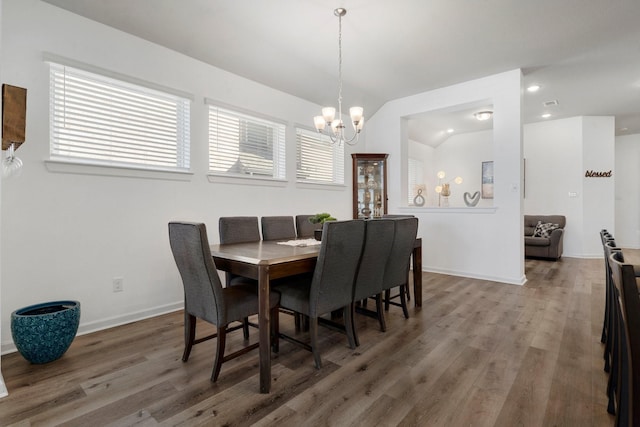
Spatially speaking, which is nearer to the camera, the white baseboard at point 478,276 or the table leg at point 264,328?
the table leg at point 264,328

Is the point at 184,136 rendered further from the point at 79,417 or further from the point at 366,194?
the point at 366,194

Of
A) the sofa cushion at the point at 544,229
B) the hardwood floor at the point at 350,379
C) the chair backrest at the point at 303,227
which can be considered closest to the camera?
the hardwood floor at the point at 350,379

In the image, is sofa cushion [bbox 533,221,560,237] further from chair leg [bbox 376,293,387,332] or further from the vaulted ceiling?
chair leg [bbox 376,293,387,332]

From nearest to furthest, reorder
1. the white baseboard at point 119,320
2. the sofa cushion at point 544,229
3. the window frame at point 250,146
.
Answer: the white baseboard at point 119,320 < the window frame at point 250,146 < the sofa cushion at point 544,229

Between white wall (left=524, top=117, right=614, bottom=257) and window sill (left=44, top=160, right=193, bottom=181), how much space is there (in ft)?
22.6

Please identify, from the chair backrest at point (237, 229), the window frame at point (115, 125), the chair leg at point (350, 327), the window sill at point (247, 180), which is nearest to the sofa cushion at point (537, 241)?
the window sill at point (247, 180)

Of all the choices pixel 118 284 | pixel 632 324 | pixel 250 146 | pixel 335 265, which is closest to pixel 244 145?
pixel 250 146

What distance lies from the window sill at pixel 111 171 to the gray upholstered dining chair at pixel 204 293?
1.27 m

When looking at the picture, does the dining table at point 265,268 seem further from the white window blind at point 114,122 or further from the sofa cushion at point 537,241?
the sofa cushion at point 537,241

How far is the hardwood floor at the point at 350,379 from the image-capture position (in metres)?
1.53

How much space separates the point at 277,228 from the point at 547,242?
5.23m

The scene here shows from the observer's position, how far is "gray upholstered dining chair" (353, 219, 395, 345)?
2283 millimetres

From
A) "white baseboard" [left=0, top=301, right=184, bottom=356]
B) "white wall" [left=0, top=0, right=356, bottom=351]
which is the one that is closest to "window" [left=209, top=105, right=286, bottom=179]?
"white wall" [left=0, top=0, right=356, bottom=351]

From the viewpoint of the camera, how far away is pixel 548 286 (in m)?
3.95
